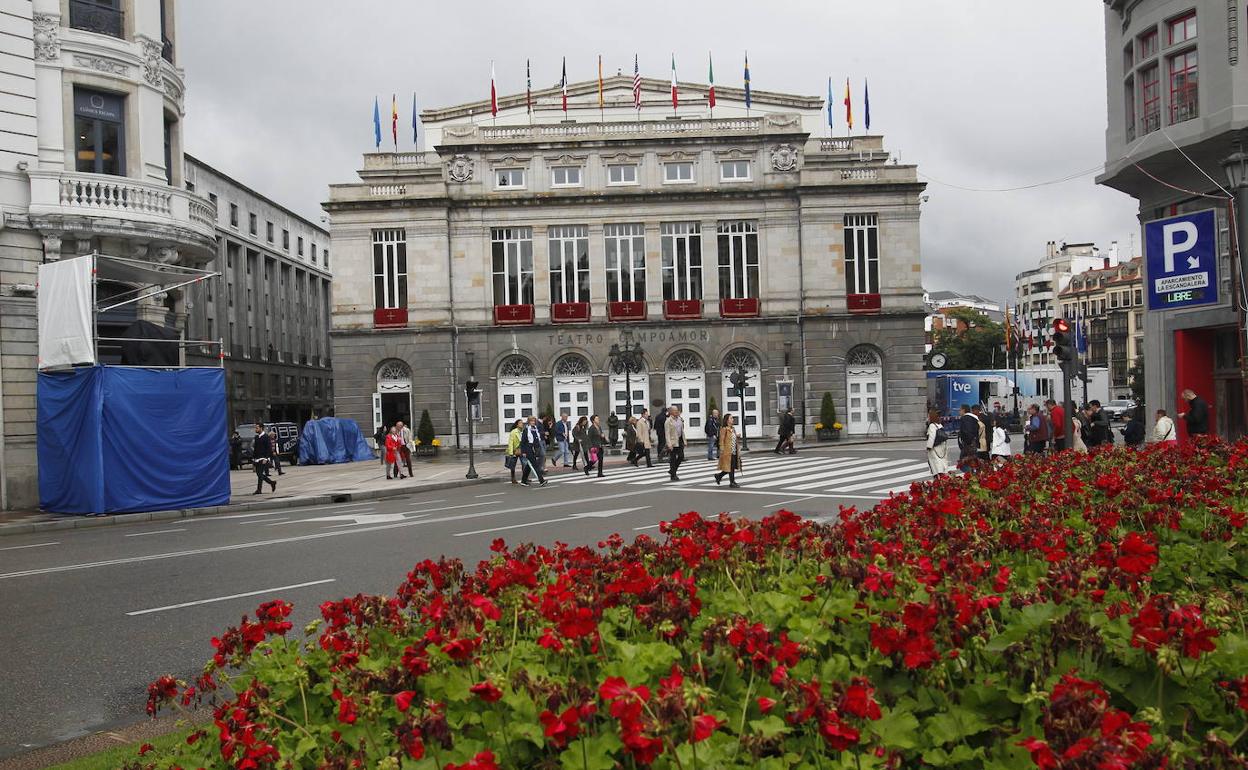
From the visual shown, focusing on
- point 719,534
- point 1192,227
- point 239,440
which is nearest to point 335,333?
point 239,440

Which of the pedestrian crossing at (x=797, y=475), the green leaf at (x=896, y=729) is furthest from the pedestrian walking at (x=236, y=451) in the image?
the green leaf at (x=896, y=729)

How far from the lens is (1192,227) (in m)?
19.5

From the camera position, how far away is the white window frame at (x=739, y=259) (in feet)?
143

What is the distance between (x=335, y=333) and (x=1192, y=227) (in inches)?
1331

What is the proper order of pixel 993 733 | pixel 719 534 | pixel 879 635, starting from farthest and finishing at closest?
pixel 719 534
pixel 879 635
pixel 993 733

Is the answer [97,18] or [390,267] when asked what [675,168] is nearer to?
A: [390,267]

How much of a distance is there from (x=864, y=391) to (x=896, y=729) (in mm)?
41969

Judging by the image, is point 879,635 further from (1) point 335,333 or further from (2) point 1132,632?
(1) point 335,333

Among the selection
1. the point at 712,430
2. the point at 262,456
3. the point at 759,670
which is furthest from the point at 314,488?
the point at 759,670

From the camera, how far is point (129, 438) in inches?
749

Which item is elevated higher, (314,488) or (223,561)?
(223,561)

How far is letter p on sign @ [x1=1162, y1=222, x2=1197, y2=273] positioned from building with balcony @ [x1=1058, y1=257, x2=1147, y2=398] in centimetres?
7870

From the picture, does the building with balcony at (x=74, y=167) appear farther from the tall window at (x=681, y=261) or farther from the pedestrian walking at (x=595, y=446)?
the tall window at (x=681, y=261)

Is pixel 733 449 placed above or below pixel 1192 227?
below
